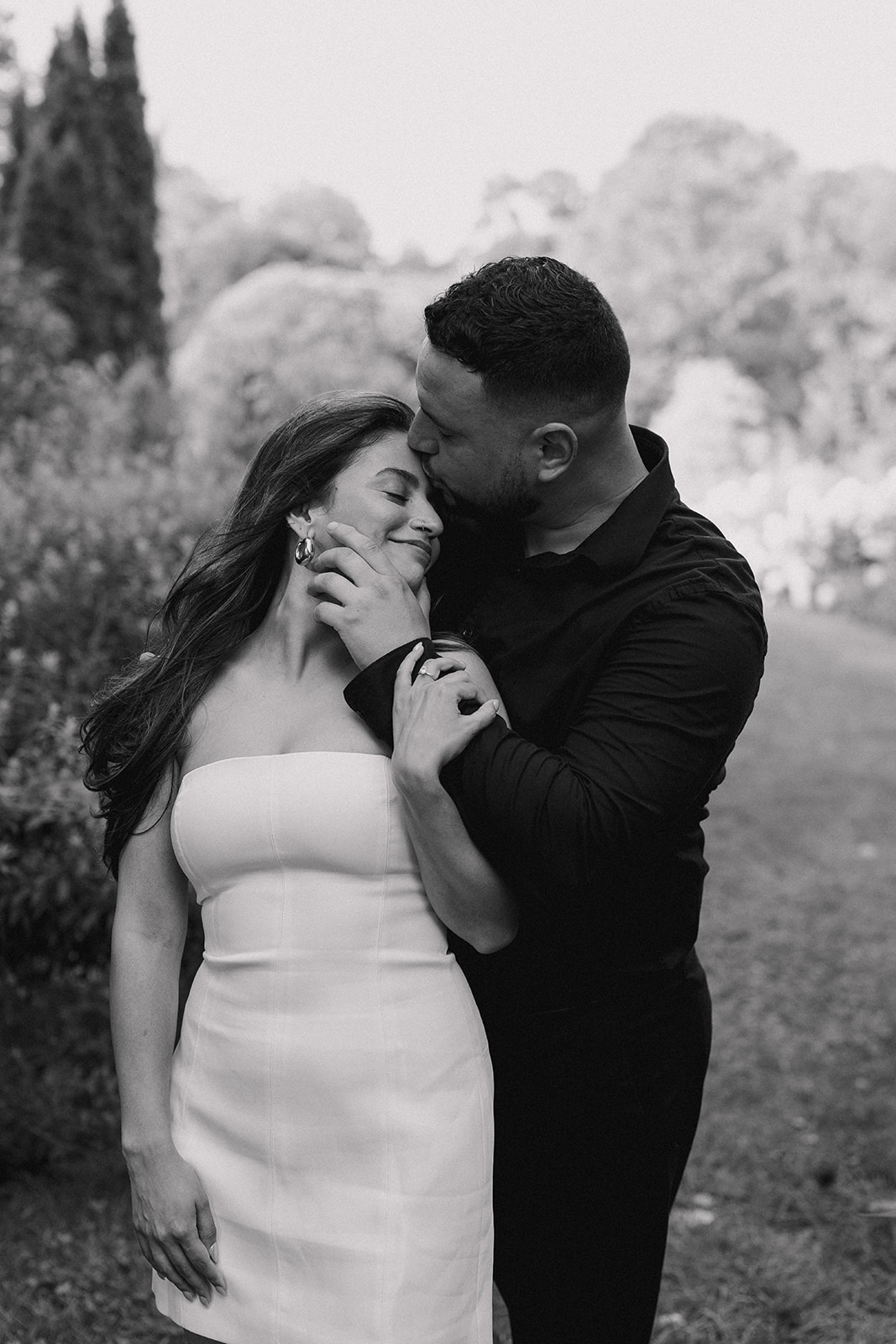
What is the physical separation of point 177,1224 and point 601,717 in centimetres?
99

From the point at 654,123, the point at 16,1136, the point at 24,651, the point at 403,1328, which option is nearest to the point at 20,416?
the point at 24,651

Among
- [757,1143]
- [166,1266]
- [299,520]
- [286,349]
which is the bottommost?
[757,1143]

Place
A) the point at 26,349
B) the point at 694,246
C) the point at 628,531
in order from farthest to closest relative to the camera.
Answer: the point at 694,246 < the point at 26,349 < the point at 628,531

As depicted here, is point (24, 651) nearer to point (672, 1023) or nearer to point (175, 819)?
point (175, 819)

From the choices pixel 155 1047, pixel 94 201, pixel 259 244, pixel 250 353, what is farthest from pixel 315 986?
pixel 259 244

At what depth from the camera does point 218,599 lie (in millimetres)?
2195

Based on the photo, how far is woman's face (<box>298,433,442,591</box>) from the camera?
2.06m

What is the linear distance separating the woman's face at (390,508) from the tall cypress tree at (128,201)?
37.2ft

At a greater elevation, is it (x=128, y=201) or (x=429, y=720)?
(x=128, y=201)

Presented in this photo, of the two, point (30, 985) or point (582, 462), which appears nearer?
point (582, 462)

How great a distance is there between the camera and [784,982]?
19.2 feet

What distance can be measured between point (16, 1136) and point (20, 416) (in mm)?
5435

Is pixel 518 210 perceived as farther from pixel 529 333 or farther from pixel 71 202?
pixel 529 333

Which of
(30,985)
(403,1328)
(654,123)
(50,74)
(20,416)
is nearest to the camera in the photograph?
(403,1328)
